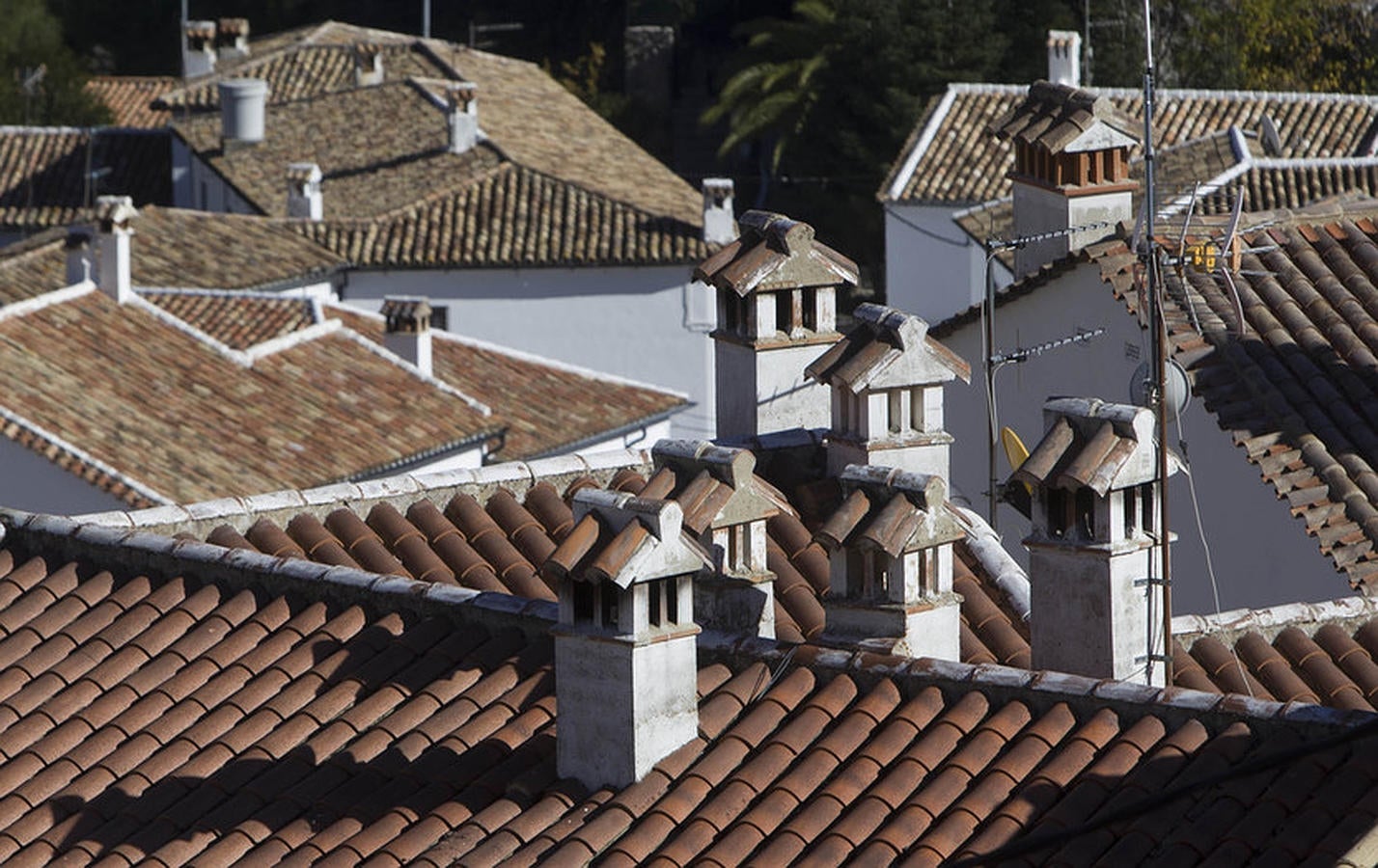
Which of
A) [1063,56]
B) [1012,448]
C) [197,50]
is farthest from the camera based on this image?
[197,50]

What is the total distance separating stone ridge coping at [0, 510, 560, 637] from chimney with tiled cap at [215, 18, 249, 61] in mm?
53279

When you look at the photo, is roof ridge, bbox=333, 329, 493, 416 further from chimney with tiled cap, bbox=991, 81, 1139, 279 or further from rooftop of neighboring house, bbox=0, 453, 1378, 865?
rooftop of neighboring house, bbox=0, 453, 1378, 865

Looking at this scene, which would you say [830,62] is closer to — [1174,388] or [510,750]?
[1174,388]

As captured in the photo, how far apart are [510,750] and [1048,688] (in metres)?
2.27

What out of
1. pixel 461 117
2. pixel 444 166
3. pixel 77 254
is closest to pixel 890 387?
pixel 77 254

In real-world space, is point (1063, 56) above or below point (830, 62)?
above

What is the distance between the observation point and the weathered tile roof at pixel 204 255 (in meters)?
40.3

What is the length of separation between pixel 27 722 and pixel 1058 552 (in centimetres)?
479

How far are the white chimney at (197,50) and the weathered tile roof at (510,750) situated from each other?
173 feet

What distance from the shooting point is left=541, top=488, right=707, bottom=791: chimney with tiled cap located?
32.8 feet

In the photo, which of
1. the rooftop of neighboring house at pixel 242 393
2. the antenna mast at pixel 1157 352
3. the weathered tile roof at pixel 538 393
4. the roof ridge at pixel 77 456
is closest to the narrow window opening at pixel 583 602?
the antenna mast at pixel 1157 352

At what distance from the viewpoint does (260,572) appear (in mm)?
12305

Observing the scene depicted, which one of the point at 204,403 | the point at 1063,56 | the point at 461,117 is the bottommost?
the point at 204,403

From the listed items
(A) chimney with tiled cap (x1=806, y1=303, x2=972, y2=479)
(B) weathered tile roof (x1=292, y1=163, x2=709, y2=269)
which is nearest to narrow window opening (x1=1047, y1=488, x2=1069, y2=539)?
(A) chimney with tiled cap (x1=806, y1=303, x2=972, y2=479)
